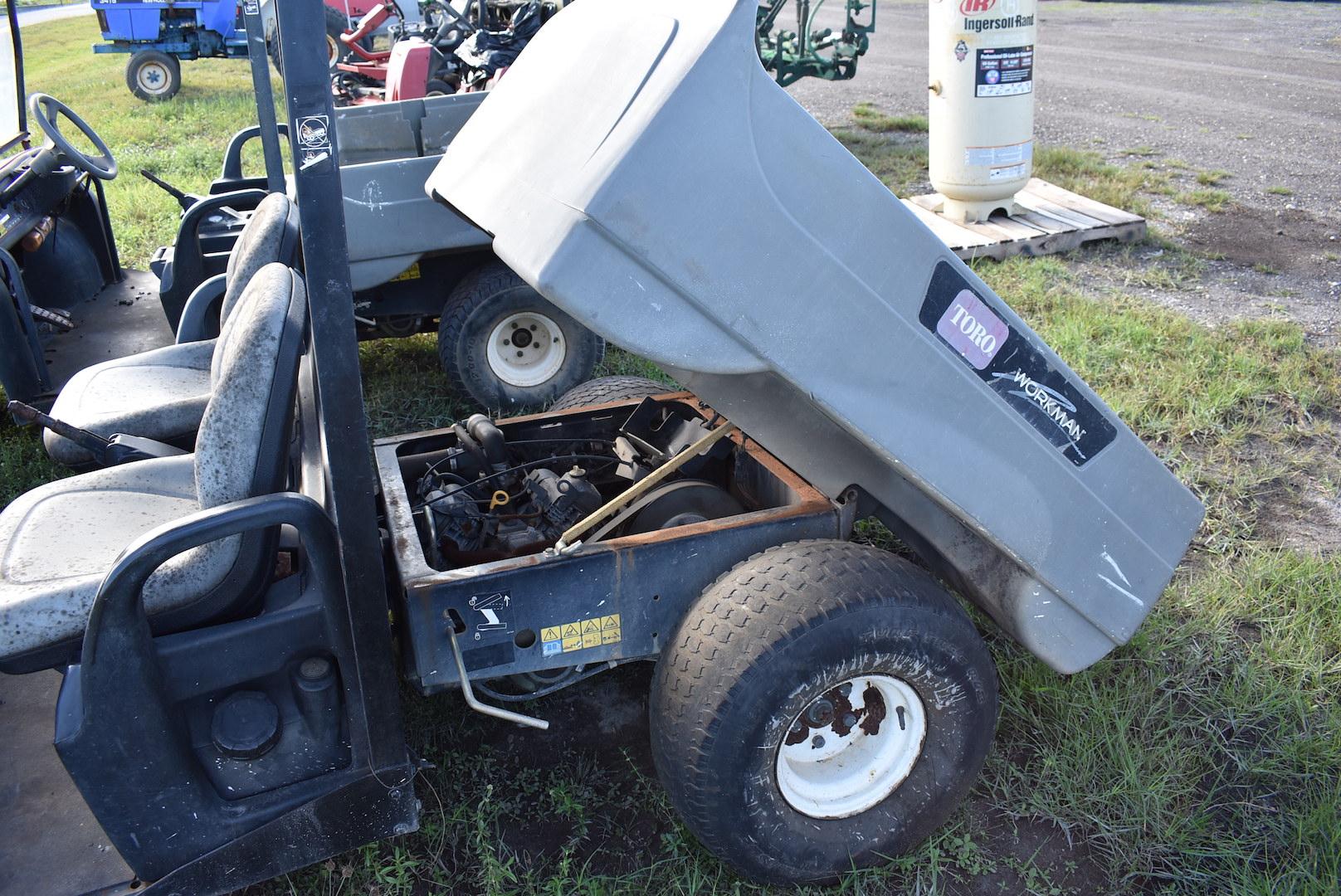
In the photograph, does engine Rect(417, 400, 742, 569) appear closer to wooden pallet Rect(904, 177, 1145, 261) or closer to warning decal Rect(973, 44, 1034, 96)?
wooden pallet Rect(904, 177, 1145, 261)

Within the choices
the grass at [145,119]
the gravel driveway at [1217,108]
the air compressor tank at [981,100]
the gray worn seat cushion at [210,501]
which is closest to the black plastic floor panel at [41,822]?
the gray worn seat cushion at [210,501]

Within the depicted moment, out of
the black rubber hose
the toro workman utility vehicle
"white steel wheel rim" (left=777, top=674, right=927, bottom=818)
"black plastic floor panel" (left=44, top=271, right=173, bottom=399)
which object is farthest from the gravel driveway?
"black plastic floor panel" (left=44, top=271, right=173, bottom=399)

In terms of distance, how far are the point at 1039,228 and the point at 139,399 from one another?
5084mm

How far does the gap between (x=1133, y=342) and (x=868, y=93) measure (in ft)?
26.1

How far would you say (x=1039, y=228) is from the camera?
634 cm

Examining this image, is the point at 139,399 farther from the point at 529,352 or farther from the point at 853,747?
the point at 853,747

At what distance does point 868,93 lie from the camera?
1204 cm

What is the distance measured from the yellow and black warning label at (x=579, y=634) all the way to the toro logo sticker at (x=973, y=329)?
94 centimetres

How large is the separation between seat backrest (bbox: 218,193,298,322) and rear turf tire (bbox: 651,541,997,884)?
1.67m

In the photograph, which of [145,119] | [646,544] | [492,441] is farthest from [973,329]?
[145,119]

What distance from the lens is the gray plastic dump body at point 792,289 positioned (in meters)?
1.81

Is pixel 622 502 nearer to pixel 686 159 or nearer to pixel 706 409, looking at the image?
pixel 706 409

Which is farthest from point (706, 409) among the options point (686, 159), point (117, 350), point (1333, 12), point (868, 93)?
point (1333, 12)

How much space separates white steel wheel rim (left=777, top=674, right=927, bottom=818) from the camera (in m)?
2.34
